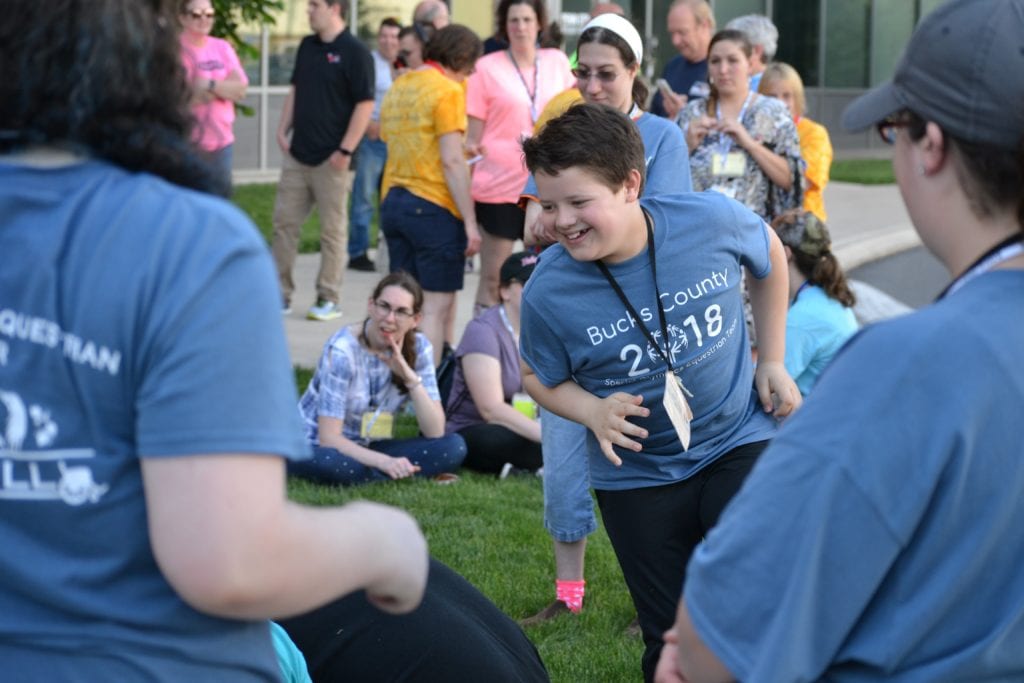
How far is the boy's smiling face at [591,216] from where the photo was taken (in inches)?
153

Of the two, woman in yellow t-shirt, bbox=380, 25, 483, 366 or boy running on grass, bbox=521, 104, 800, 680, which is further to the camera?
woman in yellow t-shirt, bbox=380, 25, 483, 366

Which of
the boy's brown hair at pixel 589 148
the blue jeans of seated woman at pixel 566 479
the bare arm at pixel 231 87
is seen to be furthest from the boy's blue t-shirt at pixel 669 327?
the bare arm at pixel 231 87

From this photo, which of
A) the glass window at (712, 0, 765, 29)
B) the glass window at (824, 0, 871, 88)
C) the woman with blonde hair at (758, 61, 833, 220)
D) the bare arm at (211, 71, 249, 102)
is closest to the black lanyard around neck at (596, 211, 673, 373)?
the woman with blonde hair at (758, 61, 833, 220)

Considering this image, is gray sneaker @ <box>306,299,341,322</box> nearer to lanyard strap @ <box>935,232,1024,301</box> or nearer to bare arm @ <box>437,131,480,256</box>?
bare arm @ <box>437,131,480,256</box>

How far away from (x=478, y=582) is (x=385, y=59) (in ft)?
32.1

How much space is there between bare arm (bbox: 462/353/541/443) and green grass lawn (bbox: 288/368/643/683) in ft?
1.05

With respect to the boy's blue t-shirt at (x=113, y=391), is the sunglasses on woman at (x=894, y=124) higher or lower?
higher

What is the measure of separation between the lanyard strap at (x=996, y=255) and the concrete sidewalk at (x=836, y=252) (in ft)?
25.1

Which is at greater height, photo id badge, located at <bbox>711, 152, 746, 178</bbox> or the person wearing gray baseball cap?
the person wearing gray baseball cap

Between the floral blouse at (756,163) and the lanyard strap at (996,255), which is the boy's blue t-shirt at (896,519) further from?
the floral blouse at (756,163)

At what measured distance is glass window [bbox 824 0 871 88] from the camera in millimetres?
29906

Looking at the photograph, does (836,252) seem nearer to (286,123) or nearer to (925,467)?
(286,123)

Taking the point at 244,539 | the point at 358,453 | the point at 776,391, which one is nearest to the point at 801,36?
the point at 358,453

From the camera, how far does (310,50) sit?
35.3 feet
